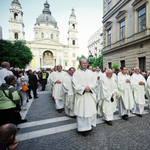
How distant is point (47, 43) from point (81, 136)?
2077 inches

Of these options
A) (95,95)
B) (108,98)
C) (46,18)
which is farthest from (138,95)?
(46,18)

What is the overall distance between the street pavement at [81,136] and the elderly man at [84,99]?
1.11 feet

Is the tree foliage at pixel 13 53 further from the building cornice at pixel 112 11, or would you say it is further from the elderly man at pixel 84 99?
the elderly man at pixel 84 99

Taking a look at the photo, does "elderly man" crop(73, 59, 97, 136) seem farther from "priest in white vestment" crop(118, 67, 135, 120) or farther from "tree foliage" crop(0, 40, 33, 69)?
"tree foliage" crop(0, 40, 33, 69)

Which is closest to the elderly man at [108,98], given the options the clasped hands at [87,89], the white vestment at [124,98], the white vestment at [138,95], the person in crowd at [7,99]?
the white vestment at [124,98]

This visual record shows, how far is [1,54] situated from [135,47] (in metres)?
26.1

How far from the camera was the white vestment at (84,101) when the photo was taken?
10.2ft

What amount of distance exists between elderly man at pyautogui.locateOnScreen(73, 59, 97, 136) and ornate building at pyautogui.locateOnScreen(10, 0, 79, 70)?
153 feet

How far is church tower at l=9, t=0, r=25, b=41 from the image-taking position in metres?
47.4

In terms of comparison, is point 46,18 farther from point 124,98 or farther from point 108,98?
point 108,98

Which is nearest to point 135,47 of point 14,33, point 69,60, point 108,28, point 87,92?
point 108,28

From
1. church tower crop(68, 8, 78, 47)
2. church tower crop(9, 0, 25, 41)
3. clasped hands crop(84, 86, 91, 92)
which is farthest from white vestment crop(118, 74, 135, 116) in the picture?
church tower crop(68, 8, 78, 47)

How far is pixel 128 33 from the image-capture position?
42.8 feet

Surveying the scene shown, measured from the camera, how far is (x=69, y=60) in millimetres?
55969
